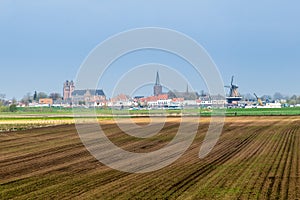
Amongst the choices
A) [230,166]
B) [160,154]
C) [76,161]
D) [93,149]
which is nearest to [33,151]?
[93,149]

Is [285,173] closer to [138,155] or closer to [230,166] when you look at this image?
[230,166]

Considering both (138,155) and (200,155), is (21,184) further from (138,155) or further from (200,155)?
(200,155)

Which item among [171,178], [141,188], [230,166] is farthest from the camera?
[230,166]

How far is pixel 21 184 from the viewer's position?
65.7 feet

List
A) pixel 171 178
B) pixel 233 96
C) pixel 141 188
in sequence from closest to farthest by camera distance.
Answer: pixel 141 188 < pixel 171 178 < pixel 233 96

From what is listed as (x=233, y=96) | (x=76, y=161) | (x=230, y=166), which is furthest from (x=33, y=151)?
(x=233, y=96)

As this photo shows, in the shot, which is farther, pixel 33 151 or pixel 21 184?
pixel 33 151

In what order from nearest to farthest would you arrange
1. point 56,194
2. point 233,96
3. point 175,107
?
point 56,194
point 175,107
point 233,96

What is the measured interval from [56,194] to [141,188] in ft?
11.3

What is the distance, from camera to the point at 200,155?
30016 mm

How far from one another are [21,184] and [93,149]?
45.4ft

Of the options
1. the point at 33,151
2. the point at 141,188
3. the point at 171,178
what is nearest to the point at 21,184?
the point at 141,188

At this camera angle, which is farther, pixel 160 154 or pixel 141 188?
pixel 160 154

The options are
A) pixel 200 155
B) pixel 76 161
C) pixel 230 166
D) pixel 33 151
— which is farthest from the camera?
pixel 33 151
